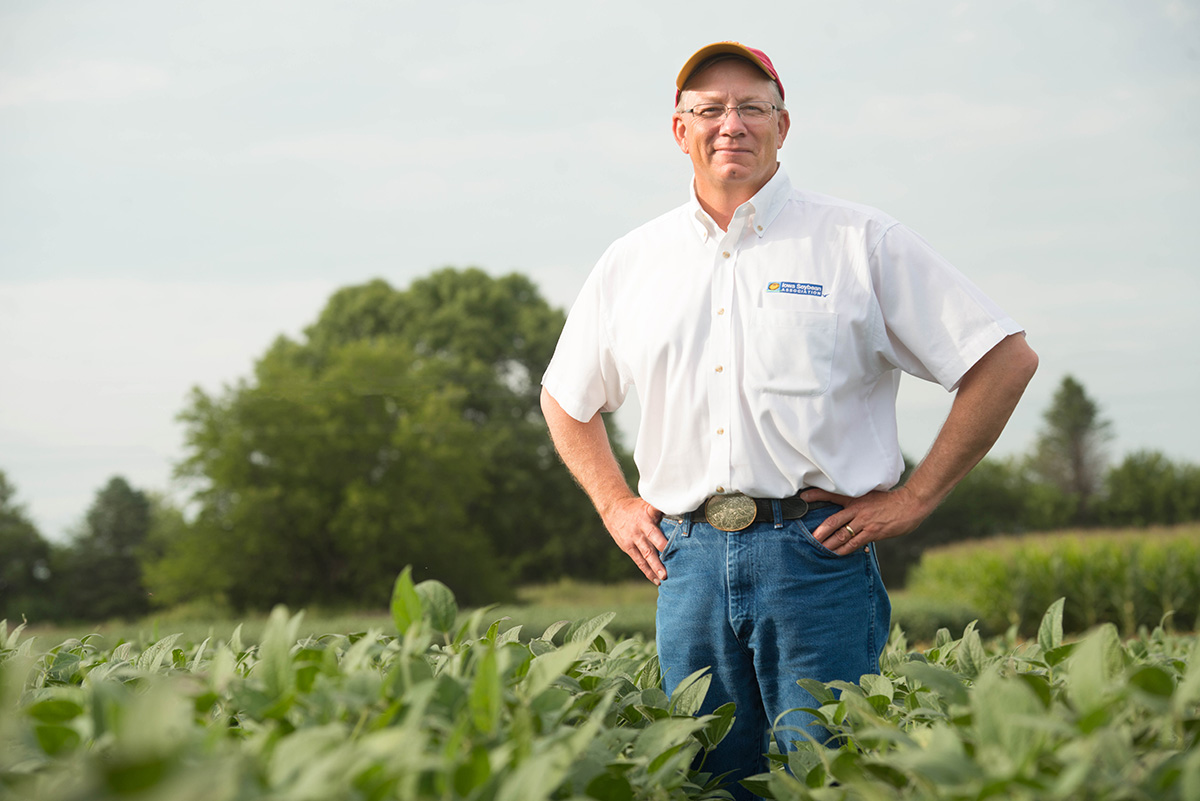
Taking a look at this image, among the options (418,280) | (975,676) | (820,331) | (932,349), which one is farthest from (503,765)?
(418,280)

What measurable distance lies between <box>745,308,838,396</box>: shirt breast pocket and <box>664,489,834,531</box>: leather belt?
0.86ft

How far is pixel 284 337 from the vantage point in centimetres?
3547

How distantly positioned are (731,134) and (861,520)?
1.04 m

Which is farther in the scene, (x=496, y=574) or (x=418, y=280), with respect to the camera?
(x=418, y=280)

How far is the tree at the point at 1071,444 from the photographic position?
45000 millimetres

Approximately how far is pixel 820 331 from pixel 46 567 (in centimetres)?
3700

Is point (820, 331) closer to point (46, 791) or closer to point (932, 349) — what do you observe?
point (932, 349)

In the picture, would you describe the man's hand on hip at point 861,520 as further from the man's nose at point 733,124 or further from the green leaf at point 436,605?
the green leaf at point 436,605

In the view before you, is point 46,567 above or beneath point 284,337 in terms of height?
beneath

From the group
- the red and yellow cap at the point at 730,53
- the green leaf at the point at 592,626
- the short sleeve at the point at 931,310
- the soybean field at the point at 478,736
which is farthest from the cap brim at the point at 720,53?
the soybean field at the point at 478,736

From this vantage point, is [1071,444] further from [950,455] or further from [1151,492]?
[950,455]

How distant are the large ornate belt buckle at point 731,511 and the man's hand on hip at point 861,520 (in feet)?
0.44

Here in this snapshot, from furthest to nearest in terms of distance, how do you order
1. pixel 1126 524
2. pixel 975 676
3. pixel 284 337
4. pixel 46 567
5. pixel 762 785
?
pixel 1126 524 < pixel 284 337 < pixel 46 567 < pixel 975 676 < pixel 762 785

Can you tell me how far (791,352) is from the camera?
2389 mm
